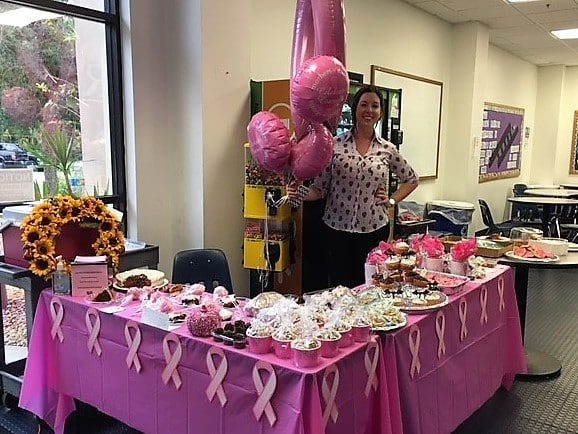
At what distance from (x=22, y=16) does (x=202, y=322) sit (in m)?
2.26

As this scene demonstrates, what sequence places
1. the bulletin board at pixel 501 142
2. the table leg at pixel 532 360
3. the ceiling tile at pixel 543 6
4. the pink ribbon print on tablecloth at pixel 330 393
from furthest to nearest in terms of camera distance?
the bulletin board at pixel 501 142, the ceiling tile at pixel 543 6, the table leg at pixel 532 360, the pink ribbon print on tablecloth at pixel 330 393

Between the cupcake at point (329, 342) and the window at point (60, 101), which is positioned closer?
the cupcake at point (329, 342)

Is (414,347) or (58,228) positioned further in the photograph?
(58,228)

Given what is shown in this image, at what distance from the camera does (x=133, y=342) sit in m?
1.88

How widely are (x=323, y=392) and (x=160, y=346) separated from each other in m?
0.62

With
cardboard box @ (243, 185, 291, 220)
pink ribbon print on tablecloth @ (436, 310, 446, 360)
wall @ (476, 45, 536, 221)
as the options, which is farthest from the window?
wall @ (476, 45, 536, 221)

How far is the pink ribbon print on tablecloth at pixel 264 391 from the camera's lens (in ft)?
4.89

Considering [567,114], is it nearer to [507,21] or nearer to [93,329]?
[507,21]

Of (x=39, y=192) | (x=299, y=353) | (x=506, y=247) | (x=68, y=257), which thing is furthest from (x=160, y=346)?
(x=506, y=247)

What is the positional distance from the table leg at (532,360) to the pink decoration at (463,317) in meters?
1.01

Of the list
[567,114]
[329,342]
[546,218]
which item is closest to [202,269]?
[329,342]

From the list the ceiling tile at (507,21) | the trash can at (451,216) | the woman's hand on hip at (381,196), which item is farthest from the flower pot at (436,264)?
the ceiling tile at (507,21)

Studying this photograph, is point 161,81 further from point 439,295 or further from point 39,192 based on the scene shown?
point 439,295

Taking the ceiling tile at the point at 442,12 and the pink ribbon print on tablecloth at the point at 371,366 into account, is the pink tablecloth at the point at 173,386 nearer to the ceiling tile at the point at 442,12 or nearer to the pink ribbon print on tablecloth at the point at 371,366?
the pink ribbon print on tablecloth at the point at 371,366
